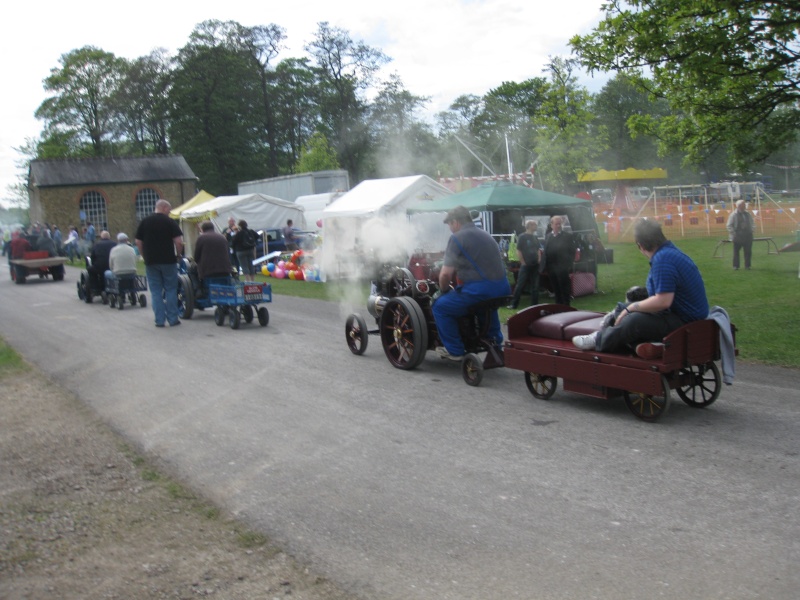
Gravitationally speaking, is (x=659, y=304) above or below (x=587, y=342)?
above

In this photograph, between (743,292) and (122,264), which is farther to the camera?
(122,264)

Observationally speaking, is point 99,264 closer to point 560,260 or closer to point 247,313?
point 247,313

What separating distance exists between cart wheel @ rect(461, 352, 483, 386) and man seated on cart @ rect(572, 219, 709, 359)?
1.75m

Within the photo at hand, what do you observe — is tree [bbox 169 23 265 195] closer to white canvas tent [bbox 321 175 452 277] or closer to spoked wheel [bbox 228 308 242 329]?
white canvas tent [bbox 321 175 452 277]

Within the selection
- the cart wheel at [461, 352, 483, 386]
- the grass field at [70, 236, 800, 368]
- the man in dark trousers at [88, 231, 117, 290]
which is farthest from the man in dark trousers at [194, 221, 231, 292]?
the cart wheel at [461, 352, 483, 386]

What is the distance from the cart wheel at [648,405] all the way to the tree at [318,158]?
144 ft

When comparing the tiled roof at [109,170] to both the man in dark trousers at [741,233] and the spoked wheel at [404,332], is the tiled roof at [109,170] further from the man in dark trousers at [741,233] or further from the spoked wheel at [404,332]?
the spoked wheel at [404,332]

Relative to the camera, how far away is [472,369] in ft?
27.7

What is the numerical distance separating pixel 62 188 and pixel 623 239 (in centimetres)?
4223

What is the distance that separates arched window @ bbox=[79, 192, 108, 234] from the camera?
194 ft

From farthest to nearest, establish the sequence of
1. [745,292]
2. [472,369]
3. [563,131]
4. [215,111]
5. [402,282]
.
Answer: [215,111]
[563,131]
[745,292]
[402,282]
[472,369]

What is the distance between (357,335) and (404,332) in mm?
1309

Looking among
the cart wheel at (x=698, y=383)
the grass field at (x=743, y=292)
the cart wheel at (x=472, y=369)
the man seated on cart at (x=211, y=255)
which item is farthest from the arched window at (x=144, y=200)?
the cart wheel at (x=698, y=383)

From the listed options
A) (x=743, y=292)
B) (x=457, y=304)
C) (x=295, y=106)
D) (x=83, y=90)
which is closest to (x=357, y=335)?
(x=457, y=304)
